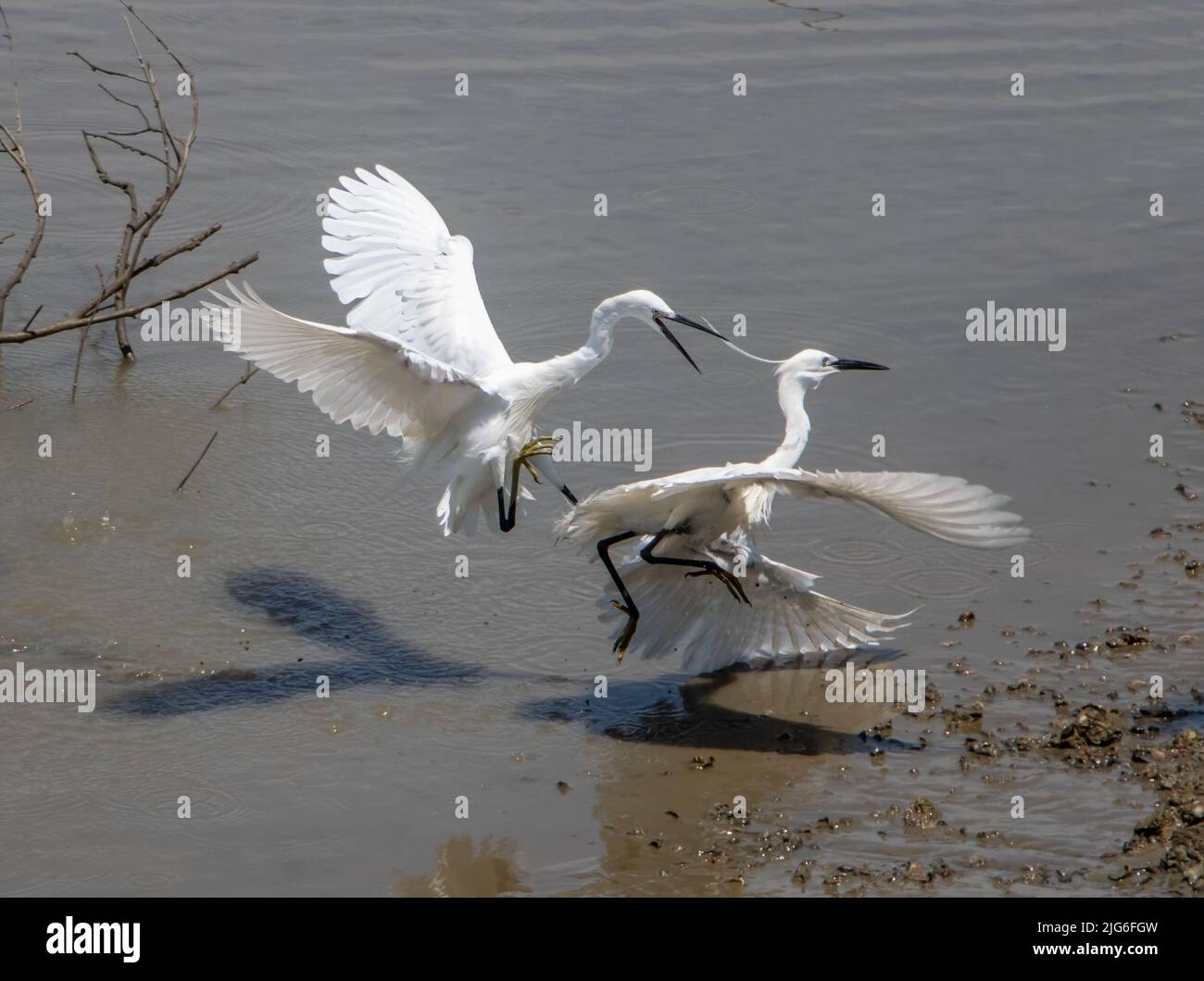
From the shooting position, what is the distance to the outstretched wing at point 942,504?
519 centimetres

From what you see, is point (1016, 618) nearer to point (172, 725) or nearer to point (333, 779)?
point (333, 779)

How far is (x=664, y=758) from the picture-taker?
233 inches

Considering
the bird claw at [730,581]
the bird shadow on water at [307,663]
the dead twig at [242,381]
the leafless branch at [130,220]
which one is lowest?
the bird shadow on water at [307,663]

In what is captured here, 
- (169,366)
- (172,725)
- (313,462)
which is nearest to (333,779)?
(172,725)

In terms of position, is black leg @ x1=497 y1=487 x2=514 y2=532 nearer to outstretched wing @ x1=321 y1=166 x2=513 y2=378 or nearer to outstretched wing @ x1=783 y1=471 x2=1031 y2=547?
outstretched wing @ x1=321 y1=166 x2=513 y2=378

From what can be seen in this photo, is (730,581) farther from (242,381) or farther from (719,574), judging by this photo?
(242,381)

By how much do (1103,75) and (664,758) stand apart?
9.47 metres

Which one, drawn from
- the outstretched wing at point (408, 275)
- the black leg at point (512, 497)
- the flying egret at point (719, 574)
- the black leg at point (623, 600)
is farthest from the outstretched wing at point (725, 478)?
the outstretched wing at point (408, 275)

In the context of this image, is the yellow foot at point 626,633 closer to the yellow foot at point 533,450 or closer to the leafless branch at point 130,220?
the yellow foot at point 533,450

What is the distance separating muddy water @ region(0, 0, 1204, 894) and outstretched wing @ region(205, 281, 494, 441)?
2.74ft

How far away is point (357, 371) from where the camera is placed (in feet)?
20.8

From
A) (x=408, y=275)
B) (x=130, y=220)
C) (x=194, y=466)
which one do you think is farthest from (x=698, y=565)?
(x=130, y=220)

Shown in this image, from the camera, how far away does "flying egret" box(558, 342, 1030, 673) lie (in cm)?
622

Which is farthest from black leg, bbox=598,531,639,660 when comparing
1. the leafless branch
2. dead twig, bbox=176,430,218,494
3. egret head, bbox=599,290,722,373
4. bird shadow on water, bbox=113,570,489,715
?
dead twig, bbox=176,430,218,494
